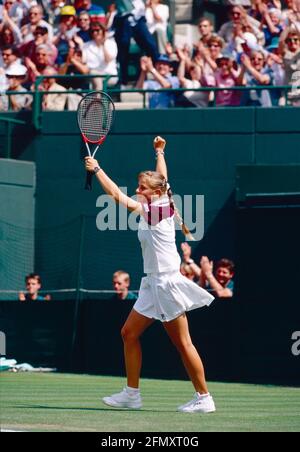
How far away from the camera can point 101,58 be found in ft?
63.5

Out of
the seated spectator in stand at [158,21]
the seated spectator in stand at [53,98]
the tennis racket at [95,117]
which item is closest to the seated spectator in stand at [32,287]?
the seated spectator in stand at [53,98]

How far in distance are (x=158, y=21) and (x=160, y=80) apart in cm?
132

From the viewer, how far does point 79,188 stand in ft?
61.8

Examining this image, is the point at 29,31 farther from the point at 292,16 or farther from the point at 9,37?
the point at 292,16

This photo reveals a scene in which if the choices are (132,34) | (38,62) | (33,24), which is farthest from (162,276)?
(33,24)

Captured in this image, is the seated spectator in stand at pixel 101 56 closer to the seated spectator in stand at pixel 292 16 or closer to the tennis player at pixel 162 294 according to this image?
the seated spectator in stand at pixel 292 16

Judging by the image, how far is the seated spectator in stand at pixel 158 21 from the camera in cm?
1919

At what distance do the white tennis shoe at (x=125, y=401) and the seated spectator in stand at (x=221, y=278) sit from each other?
205 inches

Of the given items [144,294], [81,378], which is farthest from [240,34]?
[144,294]

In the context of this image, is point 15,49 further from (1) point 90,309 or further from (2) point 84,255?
(1) point 90,309

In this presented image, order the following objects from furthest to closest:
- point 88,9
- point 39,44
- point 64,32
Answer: point 88,9, point 64,32, point 39,44

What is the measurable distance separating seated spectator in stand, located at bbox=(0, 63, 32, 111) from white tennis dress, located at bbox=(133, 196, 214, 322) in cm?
931

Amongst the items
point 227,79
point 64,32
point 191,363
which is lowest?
point 191,363

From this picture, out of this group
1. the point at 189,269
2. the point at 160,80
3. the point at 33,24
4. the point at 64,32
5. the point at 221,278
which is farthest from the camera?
the point at 33,24
